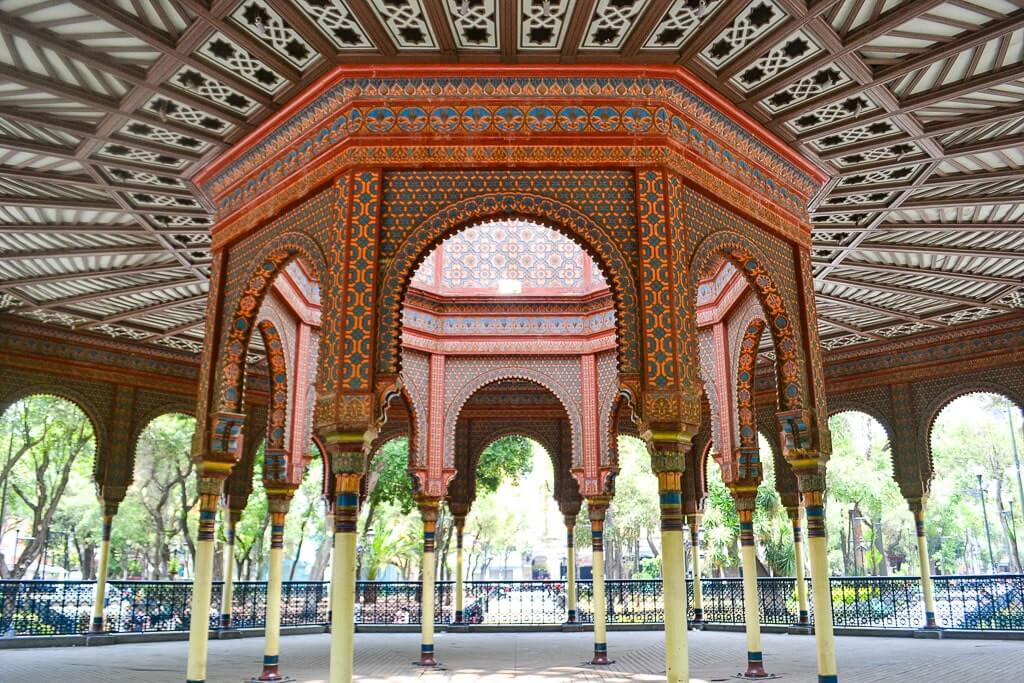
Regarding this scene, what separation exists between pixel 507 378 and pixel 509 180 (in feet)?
22.6

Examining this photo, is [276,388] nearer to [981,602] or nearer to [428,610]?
[428,610]

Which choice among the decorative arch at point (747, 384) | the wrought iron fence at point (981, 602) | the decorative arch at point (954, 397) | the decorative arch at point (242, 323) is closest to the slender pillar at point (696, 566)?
the wrought iron fence at point (981, 602)

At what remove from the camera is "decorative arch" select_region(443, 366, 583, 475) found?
13.0 meters

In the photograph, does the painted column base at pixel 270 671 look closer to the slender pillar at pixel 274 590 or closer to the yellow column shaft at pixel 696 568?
the slender pillar at pixel 274 590

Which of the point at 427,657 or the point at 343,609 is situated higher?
the point at 343,609

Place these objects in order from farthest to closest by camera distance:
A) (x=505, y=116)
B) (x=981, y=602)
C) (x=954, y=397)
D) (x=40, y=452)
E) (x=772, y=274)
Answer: (x=40, y=452)
(x=981, y=602)
(x=954, y=397)
(x=772, y=274)
(x=505, y=116)

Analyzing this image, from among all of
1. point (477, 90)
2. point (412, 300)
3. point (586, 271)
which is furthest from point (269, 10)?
point (586, 271)

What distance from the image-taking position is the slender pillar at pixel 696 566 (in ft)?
52.4

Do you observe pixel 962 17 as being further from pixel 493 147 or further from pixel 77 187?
pixel 77 187

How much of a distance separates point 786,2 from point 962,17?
1.53 m

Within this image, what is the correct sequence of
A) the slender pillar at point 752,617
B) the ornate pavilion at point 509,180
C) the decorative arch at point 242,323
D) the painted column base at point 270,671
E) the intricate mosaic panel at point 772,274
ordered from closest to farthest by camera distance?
the ornate pavilion at point 509,180
the intricate mosaic panel at point 772,274
the decorative arch at point 242,323
the painted column base at point 270,671
the slender pillar at point 752,617

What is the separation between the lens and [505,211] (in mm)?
6867

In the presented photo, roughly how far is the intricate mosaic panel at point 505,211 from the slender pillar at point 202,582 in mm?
3235

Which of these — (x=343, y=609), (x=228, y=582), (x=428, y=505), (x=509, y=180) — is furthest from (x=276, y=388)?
(x=228, y=582)
